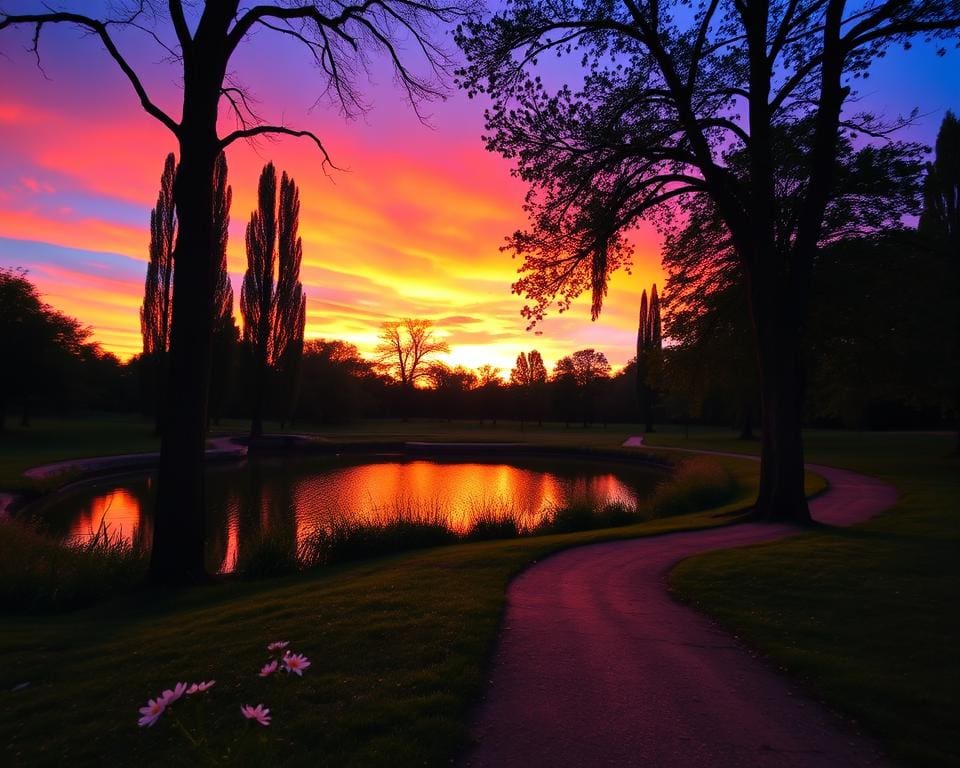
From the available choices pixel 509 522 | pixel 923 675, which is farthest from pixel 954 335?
pixel 923 675

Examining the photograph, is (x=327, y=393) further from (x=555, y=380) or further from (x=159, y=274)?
(x=555, y=380)

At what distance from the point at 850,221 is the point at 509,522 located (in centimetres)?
1044

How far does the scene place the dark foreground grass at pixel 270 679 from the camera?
266 cm

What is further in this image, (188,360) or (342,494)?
(342,494)

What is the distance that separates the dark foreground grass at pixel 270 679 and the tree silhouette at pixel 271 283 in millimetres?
27182

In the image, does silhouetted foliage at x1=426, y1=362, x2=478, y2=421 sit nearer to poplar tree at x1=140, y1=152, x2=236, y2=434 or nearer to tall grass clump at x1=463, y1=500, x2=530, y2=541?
poplar tree at x1=140, y1=152, x2=236, y2=434

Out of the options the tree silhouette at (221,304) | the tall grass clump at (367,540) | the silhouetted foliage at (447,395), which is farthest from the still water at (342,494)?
the silhouetted foliage at (447,395)

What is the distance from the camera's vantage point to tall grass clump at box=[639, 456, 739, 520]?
12992 millimetres

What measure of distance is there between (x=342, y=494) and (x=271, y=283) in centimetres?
1888

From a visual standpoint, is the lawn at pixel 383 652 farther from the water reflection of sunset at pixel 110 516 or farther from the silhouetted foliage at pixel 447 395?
the silhouetted foliage at pixel 447 395

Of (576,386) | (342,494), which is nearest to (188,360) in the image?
(342,494)

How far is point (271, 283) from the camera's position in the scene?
104 ft

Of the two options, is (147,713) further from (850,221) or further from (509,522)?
(850,221)

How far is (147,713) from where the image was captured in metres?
1.79
